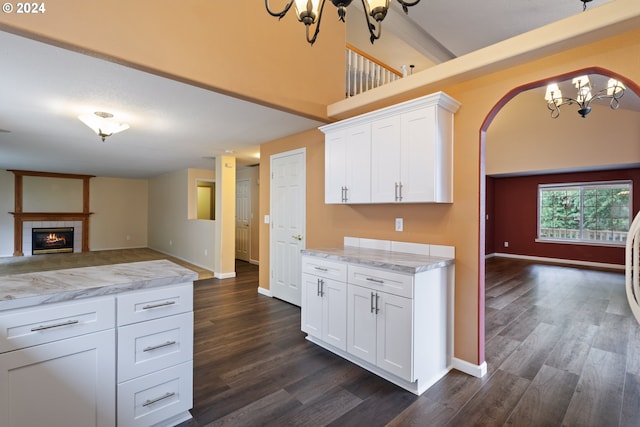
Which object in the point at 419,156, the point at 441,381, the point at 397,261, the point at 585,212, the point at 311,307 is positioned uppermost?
the point at 419,156

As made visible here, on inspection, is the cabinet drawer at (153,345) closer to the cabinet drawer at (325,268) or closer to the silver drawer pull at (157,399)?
the silver drawer pull at (157,399)

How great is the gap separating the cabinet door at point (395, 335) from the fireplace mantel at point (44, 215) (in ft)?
33.1

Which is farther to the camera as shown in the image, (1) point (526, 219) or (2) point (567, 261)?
(1) point (526, 219)

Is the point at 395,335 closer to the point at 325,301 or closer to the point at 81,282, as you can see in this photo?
the point at 325,301

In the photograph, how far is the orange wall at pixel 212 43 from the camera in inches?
77.3

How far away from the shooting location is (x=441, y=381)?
236 centimetres

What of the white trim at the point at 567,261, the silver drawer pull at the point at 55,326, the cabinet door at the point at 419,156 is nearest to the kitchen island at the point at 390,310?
the cabinet door at the point at 419,156

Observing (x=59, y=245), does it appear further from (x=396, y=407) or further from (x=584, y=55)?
(x=584, y=55)

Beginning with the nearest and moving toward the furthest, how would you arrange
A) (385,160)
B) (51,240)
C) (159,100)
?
(385,160), (159,100), (51,240)

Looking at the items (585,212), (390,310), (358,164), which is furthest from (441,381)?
(585,212)

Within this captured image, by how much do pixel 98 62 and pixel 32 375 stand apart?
6.66 ft

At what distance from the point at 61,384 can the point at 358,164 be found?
103 inches

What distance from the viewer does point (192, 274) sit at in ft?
6.10

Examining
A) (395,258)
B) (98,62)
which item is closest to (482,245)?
(395,258)
